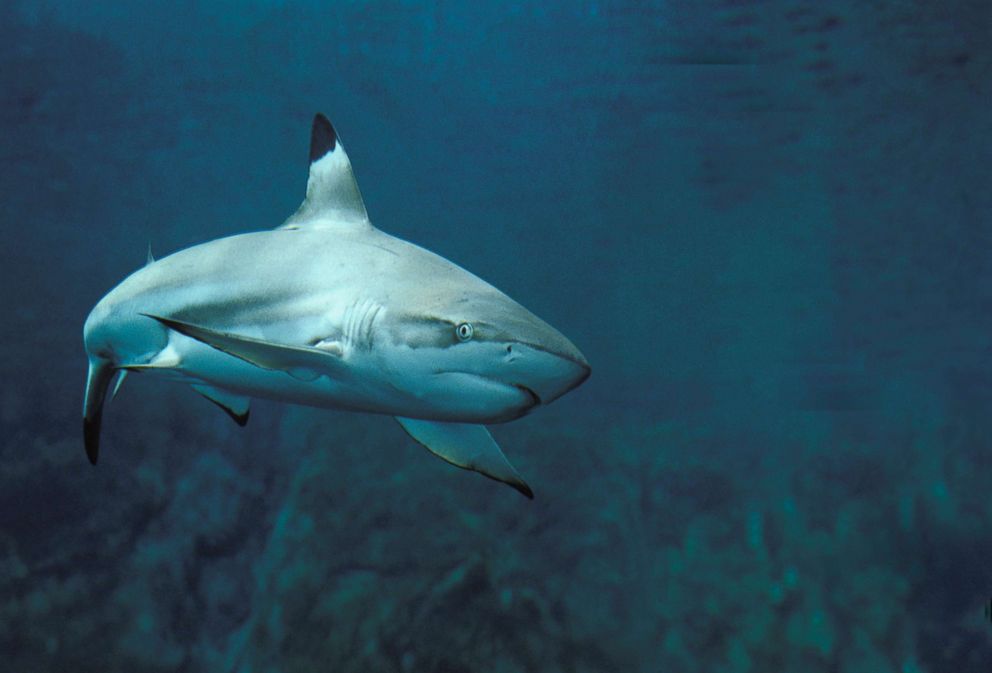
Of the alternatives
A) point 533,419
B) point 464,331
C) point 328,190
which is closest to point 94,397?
point 328,190

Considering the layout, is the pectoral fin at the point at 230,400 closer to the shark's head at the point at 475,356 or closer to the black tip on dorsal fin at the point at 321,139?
the black tip on dorsal fin at the point at 321,139

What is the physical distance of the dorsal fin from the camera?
104 inches

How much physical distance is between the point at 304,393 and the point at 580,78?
2370 cm

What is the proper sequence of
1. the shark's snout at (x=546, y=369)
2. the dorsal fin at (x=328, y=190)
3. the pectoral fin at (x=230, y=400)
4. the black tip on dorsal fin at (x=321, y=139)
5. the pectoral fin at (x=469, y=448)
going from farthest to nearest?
1. the pectoral fin at (x=230, y=400)
2. the black tip on dorsal fin at (x=321, y=139)
3. the dorsal fin at (x=328, y=190)
4. the pectoral fin at (x=469, y=448)
5. the shark's snout at (x=546, y=369)

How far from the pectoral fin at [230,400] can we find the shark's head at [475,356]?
1.60 metres

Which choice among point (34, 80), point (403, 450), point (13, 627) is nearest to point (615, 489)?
point (403, 450)

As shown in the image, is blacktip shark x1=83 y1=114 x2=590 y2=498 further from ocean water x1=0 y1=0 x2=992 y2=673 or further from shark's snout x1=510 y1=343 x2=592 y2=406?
ocean water x1=0 y1=0 x2=992 y2=673

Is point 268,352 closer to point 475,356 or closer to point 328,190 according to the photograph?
point 475,356

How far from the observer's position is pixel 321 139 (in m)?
2.83

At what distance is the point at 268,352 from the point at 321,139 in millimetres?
1400

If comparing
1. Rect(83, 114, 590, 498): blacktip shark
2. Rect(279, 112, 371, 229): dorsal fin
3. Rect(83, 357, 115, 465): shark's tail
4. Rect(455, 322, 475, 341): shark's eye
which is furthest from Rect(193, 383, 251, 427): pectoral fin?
Rect(455, 322, 475, 341): shark's eye

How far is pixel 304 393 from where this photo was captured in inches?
87.8

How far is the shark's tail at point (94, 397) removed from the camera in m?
3.27

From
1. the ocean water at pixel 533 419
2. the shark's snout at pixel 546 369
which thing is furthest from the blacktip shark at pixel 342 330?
the ocean water at pixel 533 419
